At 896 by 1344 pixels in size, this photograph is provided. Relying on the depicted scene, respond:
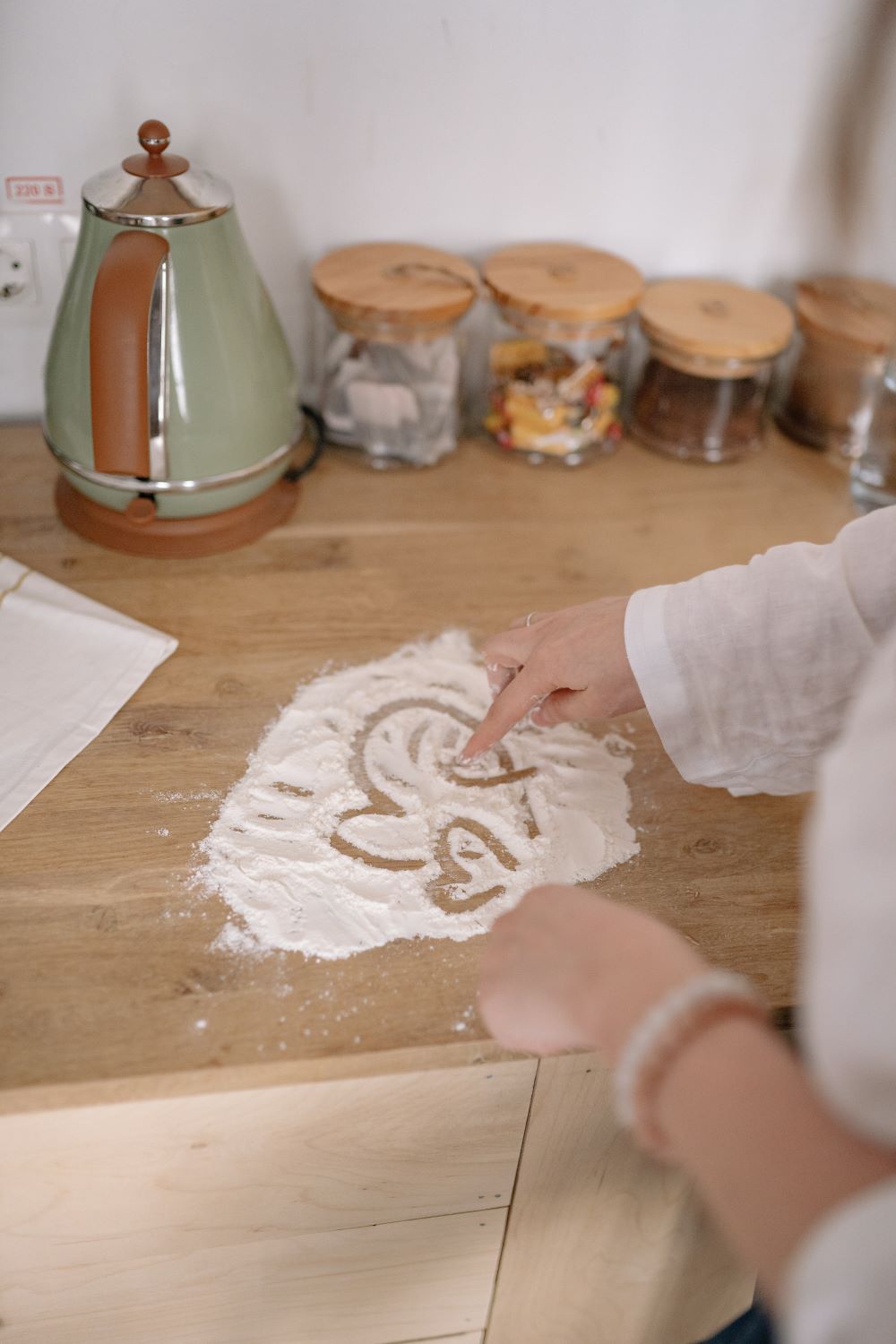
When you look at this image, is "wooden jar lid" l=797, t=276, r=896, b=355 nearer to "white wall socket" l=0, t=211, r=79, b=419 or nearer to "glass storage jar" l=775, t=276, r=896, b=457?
"glass storage jar" l=775, t=276, r=896, b=457

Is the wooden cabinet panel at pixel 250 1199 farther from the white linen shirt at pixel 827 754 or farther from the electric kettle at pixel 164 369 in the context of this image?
the electric kettle at pixel 164 369

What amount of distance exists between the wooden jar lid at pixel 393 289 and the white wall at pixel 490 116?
6 cm

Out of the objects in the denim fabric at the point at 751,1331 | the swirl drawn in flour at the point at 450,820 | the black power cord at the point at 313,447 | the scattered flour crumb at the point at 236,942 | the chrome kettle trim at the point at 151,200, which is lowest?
the denim fabric at the point at 751,1331

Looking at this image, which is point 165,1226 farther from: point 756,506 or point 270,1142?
point 756,506

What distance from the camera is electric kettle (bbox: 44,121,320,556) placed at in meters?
0.75

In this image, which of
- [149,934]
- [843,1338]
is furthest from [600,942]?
[149,934]

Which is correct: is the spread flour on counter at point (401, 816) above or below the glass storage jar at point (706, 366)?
below

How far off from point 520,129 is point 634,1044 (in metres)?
0.87

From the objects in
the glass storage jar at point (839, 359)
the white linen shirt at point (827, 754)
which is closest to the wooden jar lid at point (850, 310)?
the glass storage jar at point (839, 359)

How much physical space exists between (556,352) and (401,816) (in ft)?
1.80

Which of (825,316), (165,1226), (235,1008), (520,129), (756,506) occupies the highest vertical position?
(520,129)

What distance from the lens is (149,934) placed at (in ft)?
2.03

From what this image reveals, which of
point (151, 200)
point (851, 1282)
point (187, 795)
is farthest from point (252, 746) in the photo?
point (851, 1282)

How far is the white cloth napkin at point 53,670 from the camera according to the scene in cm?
71
